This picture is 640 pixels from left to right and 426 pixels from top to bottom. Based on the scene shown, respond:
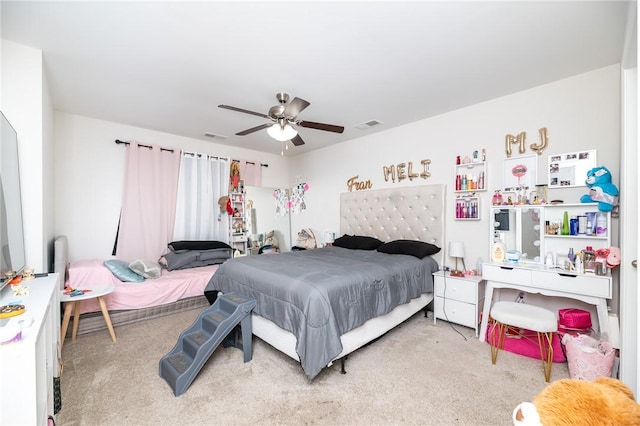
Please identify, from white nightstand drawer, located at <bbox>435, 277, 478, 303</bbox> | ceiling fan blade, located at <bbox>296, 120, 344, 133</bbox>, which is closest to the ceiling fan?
ceiling fan blade, located at <bbox>296, 120, 344, 133</bbox>

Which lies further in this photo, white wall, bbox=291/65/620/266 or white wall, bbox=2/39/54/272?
white wall, bbox=291/65/620/266

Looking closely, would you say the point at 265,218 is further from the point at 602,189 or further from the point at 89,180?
the point at 602,189

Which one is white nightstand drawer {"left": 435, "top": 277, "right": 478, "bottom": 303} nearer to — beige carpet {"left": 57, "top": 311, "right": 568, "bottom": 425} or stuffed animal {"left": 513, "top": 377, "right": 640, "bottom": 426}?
beige carpet {"left": 57, "top": 311, "right": 568, "bottom": 425}

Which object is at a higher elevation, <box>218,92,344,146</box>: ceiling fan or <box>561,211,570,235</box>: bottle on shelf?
<box>218,92,344,146</box>: ceiling fan

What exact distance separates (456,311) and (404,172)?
190 cm

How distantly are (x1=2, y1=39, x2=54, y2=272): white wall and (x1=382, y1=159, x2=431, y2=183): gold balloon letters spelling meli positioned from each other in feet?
12.3

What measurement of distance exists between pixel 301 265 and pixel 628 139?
8.54 ft

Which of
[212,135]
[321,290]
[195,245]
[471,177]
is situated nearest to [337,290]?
[321,290]

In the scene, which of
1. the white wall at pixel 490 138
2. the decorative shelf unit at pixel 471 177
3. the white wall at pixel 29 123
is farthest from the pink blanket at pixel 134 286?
the decorative shelf unit at pixel 471 177

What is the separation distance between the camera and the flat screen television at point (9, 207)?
164 centimetres

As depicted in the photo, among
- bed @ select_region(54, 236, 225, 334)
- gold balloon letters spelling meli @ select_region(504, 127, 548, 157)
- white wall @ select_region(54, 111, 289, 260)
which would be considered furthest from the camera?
white wall @ select_region(54, 111, 289, 260)

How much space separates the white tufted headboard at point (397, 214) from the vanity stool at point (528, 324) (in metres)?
1.17

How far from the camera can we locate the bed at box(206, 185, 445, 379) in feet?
6.63

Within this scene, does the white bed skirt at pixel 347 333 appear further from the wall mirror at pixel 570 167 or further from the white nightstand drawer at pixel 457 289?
the wall mirror at pixel 570 167
